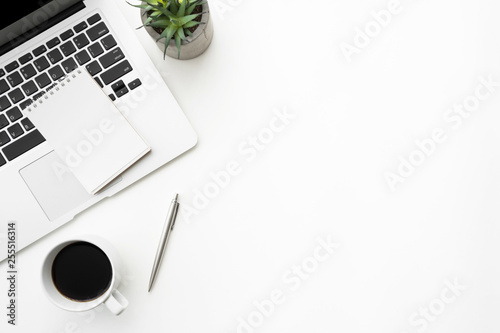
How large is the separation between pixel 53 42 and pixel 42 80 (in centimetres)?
7

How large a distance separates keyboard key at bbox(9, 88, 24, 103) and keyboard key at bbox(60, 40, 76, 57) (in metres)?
0.10

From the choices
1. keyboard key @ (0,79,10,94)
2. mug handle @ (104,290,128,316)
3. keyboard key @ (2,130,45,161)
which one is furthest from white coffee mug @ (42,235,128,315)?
keyboard key @ (0,79,10,94)

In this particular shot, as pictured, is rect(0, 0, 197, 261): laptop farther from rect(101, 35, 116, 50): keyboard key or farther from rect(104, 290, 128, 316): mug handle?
rect(104, 290, 128, 316): mug handle

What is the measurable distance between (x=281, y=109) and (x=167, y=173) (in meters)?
0.22

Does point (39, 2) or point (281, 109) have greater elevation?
point (39, 2)

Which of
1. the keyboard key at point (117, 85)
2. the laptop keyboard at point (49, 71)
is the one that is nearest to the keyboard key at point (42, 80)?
the laptop keyboard at point (49, 71)

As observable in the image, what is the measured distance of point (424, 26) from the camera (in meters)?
0.76

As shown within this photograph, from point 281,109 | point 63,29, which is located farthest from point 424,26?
point 63,29

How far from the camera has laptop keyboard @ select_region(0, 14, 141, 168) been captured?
2.32 feet

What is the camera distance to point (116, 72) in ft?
2.34

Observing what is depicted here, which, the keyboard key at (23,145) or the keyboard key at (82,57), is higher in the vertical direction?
the keyboard key at (82,57)

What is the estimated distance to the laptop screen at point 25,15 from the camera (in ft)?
2.21

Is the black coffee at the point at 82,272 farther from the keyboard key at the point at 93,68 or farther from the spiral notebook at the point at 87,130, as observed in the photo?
the keyboard key at the point at 93,68

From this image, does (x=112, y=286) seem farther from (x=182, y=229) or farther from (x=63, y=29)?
(x=63, y=29)
